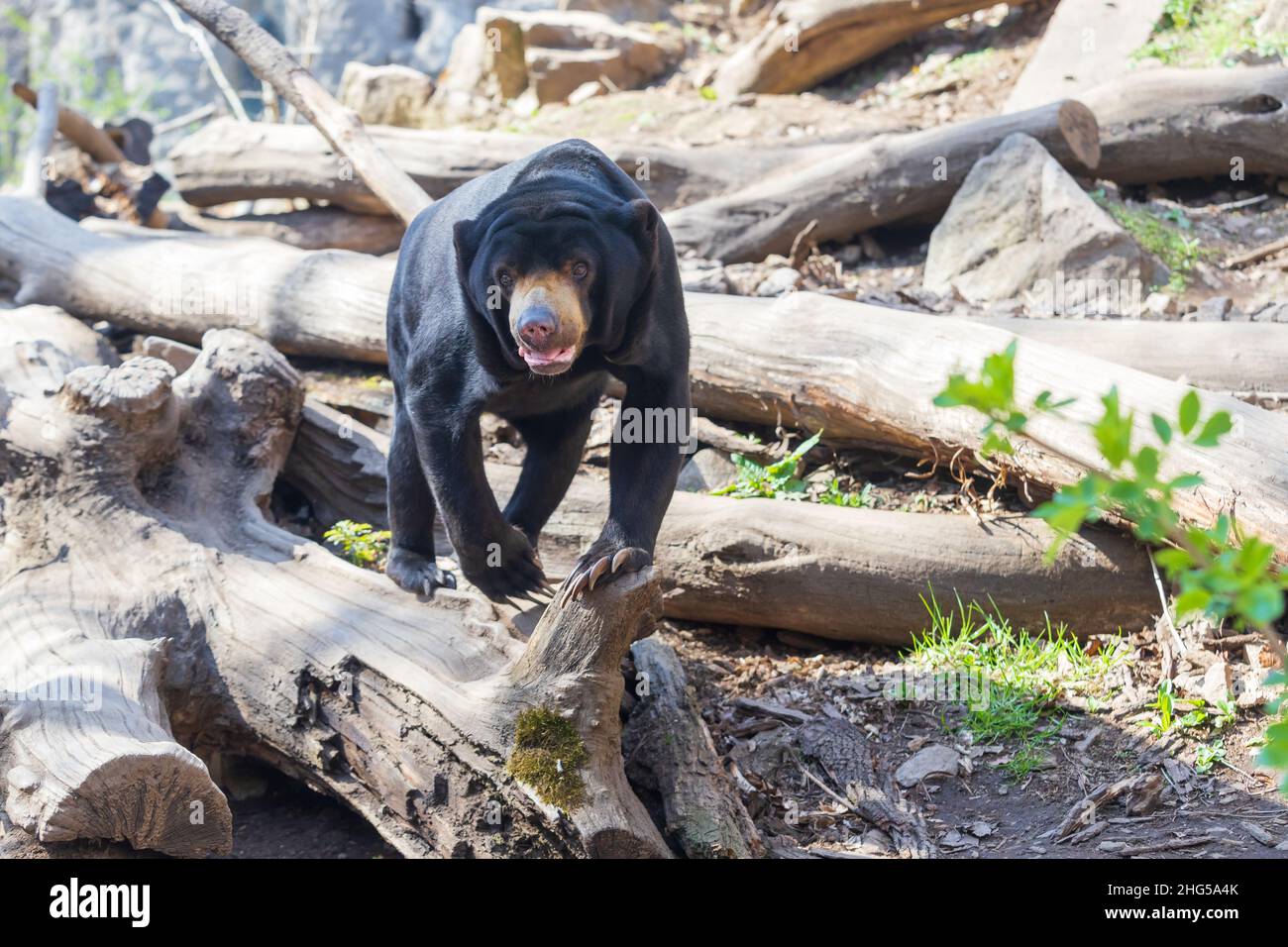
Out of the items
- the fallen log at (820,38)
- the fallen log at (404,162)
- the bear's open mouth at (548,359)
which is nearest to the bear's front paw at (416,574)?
the bear's open mouth at (548,359)

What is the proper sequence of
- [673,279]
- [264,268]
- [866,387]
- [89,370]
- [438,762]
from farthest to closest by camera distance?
[264,268], [866,387], [89,370], [673,279], [438,762]

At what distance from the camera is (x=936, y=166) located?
8188mm

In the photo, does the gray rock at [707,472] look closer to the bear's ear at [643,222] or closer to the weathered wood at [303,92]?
the weathered wood at [303,92]

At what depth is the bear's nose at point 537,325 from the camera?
3.64 metres

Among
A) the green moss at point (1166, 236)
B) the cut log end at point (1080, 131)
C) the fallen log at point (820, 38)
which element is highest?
the fallen log at point (820, 38)

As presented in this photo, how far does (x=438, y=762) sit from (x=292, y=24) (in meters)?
19.2

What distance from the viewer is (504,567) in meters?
4.67

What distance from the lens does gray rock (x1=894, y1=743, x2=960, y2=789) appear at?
4457mm

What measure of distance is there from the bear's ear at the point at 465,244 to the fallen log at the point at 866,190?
4.25 m

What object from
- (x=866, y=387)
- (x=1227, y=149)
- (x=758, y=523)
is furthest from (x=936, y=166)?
(x=758, y=523)

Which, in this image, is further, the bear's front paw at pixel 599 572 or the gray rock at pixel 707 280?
the gray rock at pixel 707 280

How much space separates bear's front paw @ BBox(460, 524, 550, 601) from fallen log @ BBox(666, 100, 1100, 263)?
3941 mm

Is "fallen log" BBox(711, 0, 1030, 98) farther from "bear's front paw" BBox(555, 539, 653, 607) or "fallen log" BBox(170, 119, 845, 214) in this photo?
"bear's front paw" BBox(555, 539, 653, 607)
